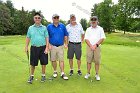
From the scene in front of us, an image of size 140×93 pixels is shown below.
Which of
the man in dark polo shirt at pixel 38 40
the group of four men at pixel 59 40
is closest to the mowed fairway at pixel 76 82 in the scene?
the group of four men at pixel 59 40

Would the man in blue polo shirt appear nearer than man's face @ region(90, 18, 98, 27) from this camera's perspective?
No

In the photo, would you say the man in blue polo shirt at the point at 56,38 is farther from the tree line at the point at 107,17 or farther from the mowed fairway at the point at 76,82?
the tree line at the point at 107,17

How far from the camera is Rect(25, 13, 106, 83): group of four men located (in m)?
8.45

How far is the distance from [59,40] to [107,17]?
63430 millimetres

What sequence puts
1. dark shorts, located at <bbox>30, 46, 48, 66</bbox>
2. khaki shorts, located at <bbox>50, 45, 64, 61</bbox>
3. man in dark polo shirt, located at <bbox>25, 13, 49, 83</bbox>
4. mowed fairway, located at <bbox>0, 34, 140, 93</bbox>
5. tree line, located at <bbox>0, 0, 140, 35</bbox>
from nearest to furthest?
mowed fairway, located at <bbox>0, 34, 140, 93</bbox> < man in dark polo shirt, located at <bbox>25, 13, 49, 83</bbox> < dark shorts, located at <bbox>30, 46, 48, 66</bbox> < khaki shorts, located at <bbox>50, 45, 64, 61</bbox> < tree line, located at <bbox>0, 0, 140, 35</bbox>

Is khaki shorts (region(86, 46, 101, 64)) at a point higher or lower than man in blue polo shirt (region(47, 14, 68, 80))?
lower

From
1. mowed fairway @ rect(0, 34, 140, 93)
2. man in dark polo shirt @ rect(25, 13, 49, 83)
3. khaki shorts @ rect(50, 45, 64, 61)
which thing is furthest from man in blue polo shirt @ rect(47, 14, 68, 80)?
mowed fairway @ rect(0, 34, 140, 93)

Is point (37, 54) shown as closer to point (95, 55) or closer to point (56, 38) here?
point (56, 38)

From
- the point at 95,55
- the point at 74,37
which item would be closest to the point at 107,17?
the point at 74,37

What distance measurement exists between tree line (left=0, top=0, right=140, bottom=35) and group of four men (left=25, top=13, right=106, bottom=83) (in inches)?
1811

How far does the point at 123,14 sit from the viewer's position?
64062mm

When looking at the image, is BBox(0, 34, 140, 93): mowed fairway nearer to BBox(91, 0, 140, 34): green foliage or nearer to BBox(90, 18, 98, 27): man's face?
BBox(90, 18, 98, 27): man's face

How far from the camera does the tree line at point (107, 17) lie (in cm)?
6016

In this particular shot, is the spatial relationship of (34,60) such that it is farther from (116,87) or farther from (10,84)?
(116,87)
